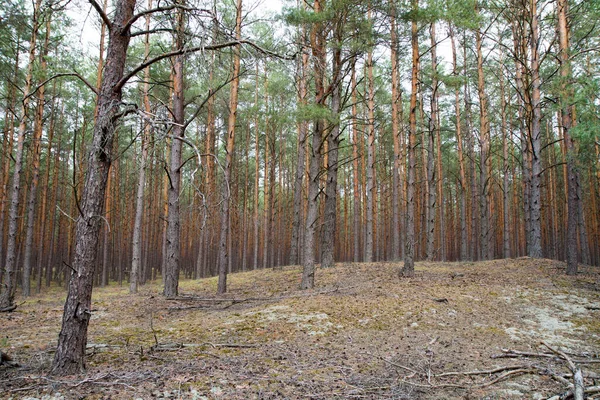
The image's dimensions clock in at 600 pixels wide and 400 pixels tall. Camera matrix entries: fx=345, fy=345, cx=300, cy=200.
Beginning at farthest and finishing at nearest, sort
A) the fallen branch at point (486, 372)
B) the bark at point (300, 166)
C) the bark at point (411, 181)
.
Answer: the bark at point (300, 166) → the bark at point (411, 181) → the fallen branch at point (486, 372)

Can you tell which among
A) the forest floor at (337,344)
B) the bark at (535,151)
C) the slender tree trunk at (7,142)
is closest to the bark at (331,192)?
the forest floor at (337,344)

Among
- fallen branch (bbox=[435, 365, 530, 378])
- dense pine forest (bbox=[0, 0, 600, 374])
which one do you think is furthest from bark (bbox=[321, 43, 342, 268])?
fallen branch (bbox=[435, 365, 530, 378])

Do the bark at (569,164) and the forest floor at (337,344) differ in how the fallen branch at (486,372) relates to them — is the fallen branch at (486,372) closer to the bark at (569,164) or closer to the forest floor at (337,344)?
the forest floor at (337,344)

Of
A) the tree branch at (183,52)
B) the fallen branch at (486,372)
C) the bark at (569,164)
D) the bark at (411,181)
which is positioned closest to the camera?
the tree branch at (183,52)

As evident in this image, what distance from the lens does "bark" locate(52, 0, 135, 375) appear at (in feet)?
11.1

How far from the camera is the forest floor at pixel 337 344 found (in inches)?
131

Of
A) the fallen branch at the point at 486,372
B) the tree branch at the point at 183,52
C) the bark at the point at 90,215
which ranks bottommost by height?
the fallen branch at the point at 486,372

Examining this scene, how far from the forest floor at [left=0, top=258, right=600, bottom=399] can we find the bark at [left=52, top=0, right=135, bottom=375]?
0.26m

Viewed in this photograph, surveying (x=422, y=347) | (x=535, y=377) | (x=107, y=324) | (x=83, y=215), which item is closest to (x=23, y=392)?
(x=83, y=215)

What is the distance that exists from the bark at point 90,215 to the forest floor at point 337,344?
263 mm

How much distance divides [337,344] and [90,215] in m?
3.55

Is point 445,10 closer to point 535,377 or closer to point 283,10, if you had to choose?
point 283,10

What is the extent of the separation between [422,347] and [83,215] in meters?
4.50

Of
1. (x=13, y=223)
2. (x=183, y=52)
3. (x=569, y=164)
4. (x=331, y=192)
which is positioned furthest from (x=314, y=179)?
(x=13, y=223)
